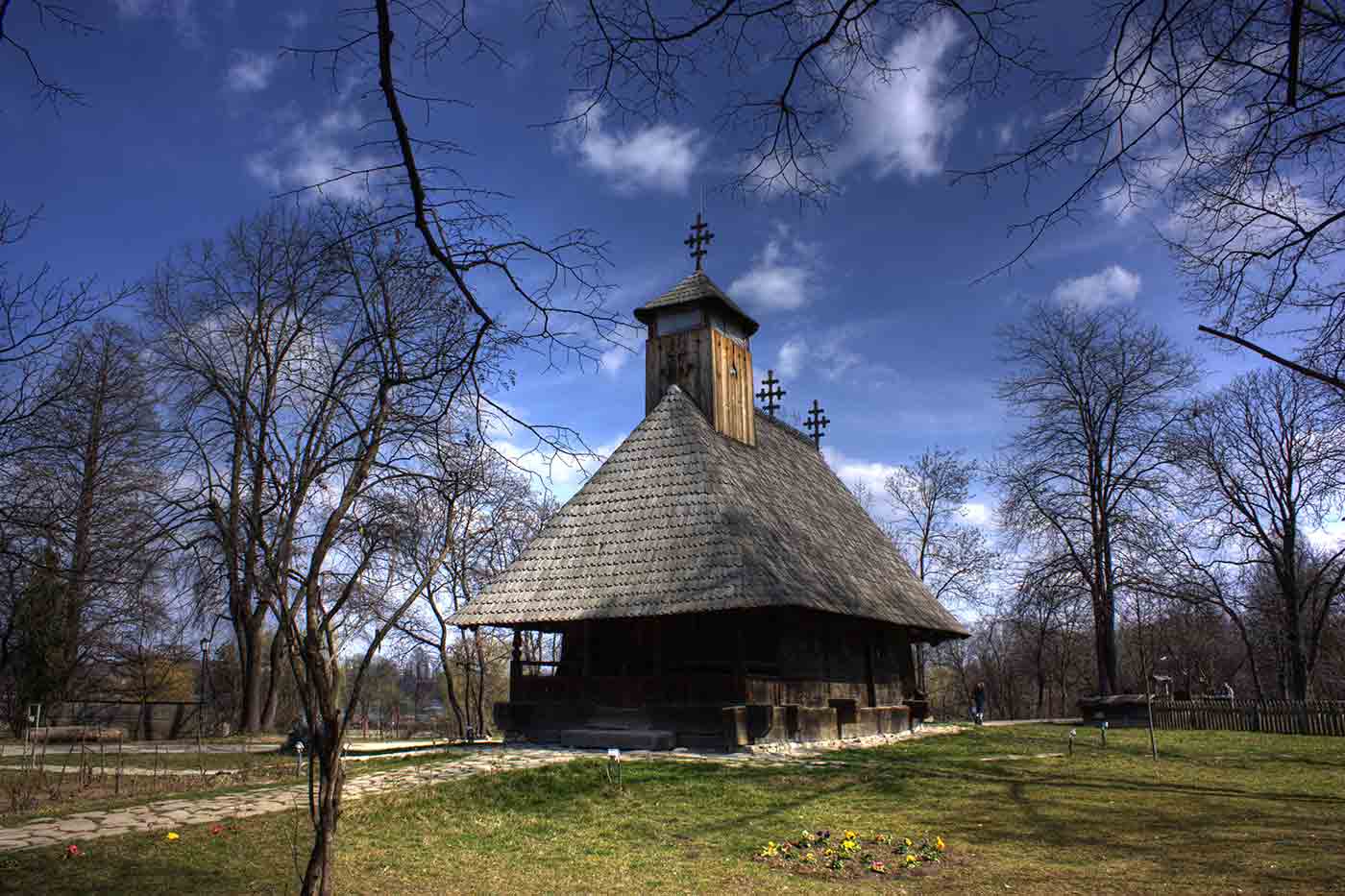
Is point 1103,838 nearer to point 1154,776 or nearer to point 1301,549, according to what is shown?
point 1154,776

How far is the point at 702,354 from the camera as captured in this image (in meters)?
20.9

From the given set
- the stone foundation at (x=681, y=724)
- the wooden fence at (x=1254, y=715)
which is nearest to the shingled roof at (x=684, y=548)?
the stone foundation at (x=681, y=724)

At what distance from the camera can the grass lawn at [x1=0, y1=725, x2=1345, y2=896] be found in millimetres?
6527

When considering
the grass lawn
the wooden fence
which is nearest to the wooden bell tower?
the grass lawn

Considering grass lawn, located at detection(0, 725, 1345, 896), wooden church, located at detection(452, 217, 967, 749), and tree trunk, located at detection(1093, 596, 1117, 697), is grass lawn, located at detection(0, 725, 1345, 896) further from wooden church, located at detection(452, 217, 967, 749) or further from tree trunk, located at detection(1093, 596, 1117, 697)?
tree trunk, located at detection(1093, 596, 1117, 697)

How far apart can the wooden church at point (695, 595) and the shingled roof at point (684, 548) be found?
0.04 m

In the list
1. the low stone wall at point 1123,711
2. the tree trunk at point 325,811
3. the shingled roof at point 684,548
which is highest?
Result: the shingled roof at point 684,548

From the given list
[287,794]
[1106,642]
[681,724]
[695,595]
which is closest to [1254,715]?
[1106,642]

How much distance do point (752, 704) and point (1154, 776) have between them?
19.6 feet

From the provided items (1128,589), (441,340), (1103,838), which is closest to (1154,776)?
(1103,838)

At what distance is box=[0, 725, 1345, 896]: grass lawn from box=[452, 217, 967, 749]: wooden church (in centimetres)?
272

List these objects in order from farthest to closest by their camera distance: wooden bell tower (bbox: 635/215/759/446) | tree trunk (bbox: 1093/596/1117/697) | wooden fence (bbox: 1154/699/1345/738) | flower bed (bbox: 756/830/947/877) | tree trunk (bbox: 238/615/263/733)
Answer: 1. tree trunk (bbox: 1093/596/1117/697)
2. tree trunk (bbox: 238/615/263/733)
3. wooden fence (bbox: 1154/699/1345/738)
4. wooden bell tower (bbox: 635/215/759/446)
5. flower bed (bbox: 756/830/947/877)

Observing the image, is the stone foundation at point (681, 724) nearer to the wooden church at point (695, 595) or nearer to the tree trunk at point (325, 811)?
the wooden church at point (695, 595)

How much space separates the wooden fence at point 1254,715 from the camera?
21641mm
